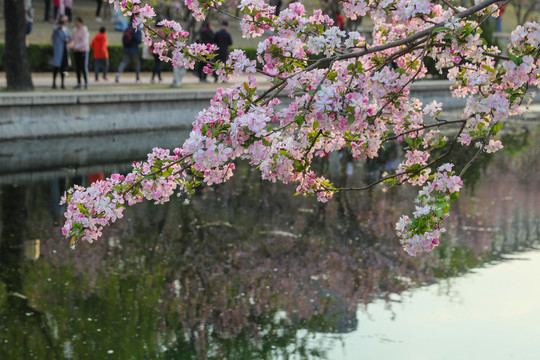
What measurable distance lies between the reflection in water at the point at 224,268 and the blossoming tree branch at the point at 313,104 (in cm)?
281

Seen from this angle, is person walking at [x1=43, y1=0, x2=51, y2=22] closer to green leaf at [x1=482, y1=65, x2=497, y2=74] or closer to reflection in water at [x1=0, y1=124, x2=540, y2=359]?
reflection in water at [x1=0, y1=124, x2=540, y2=359]

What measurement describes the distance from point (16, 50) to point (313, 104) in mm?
16738

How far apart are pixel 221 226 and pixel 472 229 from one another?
293cm

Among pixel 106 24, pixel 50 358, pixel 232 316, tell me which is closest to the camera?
pixel 50 358

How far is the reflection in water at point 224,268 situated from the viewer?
322 inches

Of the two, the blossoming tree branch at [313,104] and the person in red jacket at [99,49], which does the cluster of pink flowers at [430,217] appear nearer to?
the blossoming tree branch at [313,104]

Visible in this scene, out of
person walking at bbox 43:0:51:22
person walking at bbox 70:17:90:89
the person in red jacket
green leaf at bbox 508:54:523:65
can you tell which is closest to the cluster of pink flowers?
green leaf at bbox 508:54:523:65

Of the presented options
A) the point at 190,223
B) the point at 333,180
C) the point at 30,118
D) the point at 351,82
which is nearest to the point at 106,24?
the point at 30,118

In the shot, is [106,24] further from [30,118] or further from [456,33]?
[456,33]

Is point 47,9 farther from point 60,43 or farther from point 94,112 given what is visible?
point 94,112

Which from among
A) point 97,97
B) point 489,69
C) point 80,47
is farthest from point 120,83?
point 489,69

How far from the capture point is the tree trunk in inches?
809

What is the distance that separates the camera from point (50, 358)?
304 inches

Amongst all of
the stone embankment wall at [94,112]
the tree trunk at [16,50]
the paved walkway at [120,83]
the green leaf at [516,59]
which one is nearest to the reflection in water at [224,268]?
the stone embankment wall at [94,112]
